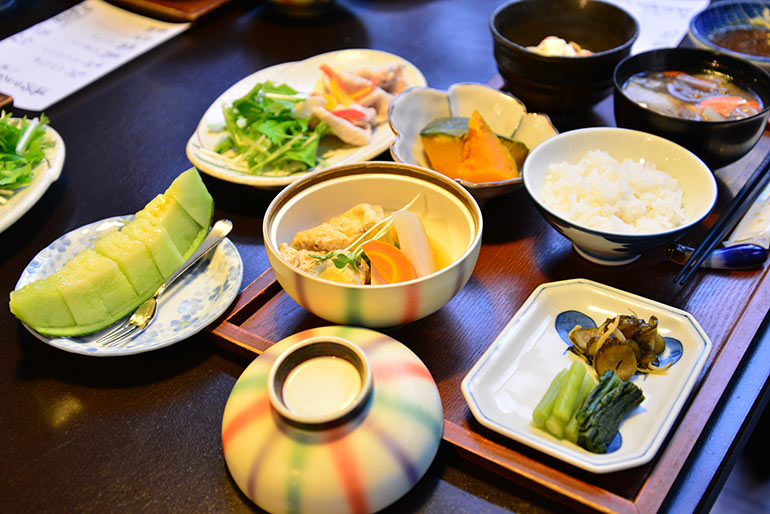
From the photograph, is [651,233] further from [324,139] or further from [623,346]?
[324,139]

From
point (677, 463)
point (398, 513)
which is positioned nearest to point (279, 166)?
point (398, 513)

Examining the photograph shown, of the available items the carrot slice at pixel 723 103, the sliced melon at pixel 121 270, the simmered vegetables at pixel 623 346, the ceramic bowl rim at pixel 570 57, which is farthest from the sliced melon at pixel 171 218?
the carrot slice at pixel 723 103

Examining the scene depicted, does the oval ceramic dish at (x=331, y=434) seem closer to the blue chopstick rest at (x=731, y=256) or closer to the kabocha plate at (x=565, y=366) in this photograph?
the kabocha plate at (x=565, y=366)

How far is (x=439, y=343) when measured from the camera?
1341 millimetres

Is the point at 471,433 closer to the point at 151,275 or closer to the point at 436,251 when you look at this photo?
the point at 436,251

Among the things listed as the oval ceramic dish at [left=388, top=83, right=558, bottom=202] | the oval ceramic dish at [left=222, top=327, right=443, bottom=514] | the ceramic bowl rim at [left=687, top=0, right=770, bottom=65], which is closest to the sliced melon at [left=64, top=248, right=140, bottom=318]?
the oval ceramic dish at [left=222, top=327, right=443, bottom=514]

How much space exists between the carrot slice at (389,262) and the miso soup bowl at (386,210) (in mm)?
89

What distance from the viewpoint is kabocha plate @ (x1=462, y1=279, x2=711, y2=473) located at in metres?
1.08

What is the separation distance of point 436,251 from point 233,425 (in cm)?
61

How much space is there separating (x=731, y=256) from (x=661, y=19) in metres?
1.55

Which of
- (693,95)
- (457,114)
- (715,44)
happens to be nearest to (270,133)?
(457,114)

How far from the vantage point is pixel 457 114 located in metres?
1.87

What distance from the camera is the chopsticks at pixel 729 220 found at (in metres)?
1.43

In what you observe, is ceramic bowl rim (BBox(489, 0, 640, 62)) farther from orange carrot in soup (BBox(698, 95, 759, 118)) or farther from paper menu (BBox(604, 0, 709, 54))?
paper menu (BBox(604, 0, 709, 54))
